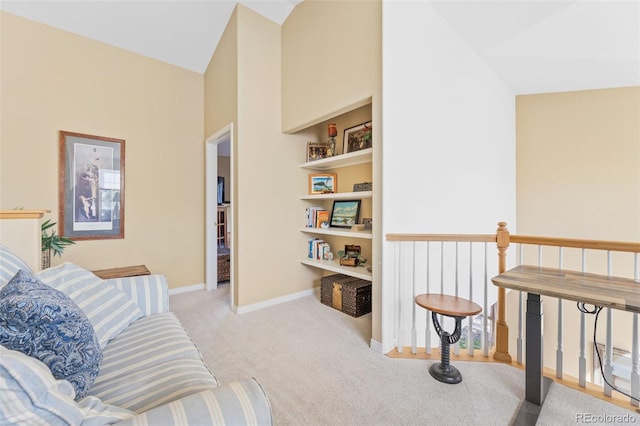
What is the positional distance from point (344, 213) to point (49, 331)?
8.87 feet

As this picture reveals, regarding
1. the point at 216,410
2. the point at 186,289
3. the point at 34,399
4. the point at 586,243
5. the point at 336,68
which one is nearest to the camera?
the point at 34,399

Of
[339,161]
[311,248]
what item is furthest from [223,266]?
[339,161]

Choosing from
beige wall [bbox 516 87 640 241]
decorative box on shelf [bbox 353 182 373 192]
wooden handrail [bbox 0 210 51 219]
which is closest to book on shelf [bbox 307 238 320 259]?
decorative box on shelf [bbox 353 182 373 192]

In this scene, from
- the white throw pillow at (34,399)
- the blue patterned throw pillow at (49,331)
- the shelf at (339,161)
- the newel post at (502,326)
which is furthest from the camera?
the shelf at (339,161)

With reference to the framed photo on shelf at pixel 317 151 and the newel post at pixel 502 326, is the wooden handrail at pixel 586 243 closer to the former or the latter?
the newel post at pixel 502 326

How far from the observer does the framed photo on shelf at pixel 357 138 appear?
2.91m

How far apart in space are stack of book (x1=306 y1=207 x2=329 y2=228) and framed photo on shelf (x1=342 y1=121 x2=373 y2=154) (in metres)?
0.81

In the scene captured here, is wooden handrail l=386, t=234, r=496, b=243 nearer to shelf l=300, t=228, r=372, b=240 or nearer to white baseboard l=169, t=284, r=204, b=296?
shelf l=300, t=228, r=372, b=240

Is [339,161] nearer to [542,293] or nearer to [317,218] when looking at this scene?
[317,218]

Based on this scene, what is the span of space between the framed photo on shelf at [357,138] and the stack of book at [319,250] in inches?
46.6

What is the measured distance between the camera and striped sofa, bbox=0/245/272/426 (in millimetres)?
588

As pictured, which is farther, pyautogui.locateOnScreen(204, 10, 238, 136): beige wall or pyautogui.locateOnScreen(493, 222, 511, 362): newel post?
pyautogui.locateOnScreen(204, 10, 238, 136): beige wall

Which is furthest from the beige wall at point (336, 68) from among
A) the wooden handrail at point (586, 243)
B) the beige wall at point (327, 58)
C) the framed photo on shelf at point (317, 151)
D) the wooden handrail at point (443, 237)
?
the wooden handrail at point (586, 243)

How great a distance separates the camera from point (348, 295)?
9.46 feet
